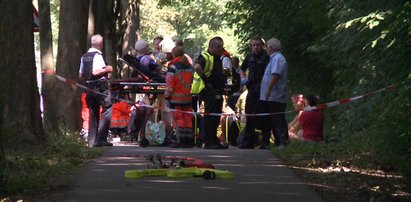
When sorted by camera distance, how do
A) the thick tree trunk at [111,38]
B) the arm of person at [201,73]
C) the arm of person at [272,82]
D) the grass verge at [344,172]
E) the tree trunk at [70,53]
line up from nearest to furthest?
the grass verge at [344,172], the arm of person at [272,82], the arm of person at [201,73], the tree trunk at [70,53], the thick tree trunk at [111,38]

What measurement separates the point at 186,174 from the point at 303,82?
20094 mm

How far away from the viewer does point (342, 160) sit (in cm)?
1441

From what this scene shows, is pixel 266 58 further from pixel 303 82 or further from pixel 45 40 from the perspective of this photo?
pixel 303 82

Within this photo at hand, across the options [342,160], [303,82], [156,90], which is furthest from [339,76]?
[303,82]

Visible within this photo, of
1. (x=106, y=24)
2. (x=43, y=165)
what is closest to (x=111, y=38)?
(x=106, y=24)

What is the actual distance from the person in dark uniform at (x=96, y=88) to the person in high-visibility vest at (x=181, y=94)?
1.15 meters

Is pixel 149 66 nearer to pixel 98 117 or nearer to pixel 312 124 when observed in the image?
pixel 98 117

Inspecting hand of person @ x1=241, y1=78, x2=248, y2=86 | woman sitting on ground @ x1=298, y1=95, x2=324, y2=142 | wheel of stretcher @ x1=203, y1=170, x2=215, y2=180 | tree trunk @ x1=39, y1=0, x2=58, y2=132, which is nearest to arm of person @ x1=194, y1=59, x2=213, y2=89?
hand of person @ x1=241, y1=78, x2=248, y2=86

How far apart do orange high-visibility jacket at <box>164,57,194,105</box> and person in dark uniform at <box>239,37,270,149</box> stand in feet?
3.38

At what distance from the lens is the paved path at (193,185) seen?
9.81m

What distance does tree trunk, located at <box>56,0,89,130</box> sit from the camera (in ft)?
61.8

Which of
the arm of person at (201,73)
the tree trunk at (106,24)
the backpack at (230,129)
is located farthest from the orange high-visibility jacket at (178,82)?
the tree trunk at (106,24)

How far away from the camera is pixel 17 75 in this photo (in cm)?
1362

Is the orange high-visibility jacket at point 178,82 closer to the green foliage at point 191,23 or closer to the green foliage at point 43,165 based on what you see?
the green foliage at point 43,165
